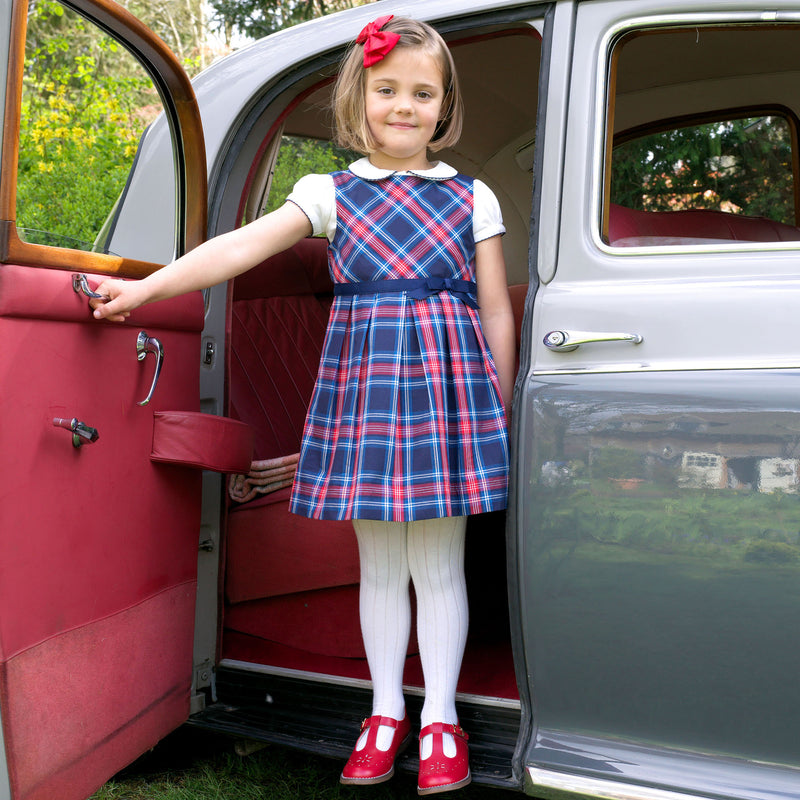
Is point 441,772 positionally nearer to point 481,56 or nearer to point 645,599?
point 645,599

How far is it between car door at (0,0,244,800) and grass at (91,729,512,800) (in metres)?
0.30

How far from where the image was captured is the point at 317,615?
8.09ft

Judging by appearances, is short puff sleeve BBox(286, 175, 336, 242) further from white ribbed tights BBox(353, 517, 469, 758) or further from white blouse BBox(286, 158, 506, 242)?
white ribbed tights BBox(353, 517, 469, 758)

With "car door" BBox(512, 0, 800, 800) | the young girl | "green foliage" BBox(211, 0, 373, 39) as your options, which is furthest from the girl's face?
"green foliage" BBox(211, 0, 373, 39)

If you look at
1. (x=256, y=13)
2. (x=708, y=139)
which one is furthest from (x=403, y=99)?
(x=256, y=13)

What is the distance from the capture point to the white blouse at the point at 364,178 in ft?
6.37

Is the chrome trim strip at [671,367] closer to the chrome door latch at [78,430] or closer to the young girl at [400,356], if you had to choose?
the young girl at [400,356]

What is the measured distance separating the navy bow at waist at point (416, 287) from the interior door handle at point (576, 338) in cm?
26

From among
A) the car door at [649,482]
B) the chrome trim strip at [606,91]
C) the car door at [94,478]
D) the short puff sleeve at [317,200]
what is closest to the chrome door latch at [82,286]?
the car door at [94,478]

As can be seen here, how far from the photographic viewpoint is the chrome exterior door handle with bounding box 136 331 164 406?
6.42 ft

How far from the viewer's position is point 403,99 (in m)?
1.91

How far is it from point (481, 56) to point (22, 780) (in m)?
2.32

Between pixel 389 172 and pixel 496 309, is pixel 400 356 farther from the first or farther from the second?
pixel 389 172

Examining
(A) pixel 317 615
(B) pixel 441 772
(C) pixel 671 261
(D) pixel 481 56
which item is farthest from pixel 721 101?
(B) pixel 441 772
